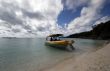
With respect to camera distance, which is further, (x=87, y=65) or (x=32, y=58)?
(x=32, y=58)

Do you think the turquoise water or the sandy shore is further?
the turquoise water

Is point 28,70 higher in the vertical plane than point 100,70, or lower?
lower

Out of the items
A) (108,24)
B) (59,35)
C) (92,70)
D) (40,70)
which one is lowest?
(40,70)

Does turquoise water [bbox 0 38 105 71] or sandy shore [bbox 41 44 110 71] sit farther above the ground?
sandy shore [bbox 41 44 110 71]

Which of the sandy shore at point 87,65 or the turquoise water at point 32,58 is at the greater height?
the sandy shore at point 87,65

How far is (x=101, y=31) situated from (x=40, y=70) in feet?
306

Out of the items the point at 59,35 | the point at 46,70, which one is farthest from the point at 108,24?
the point at 46,70

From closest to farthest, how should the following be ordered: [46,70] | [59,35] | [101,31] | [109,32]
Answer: [46,70] < [59,35] < [109,32] < [101,31]

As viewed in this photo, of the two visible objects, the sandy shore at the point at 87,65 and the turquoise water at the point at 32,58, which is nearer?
the sandy shore at the point at 87,65

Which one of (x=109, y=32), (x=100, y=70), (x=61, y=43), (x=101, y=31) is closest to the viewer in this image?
(x=100, y=70)

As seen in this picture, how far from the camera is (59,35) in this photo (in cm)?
2398

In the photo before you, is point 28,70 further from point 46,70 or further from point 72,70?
point 72,70

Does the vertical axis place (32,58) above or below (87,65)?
below

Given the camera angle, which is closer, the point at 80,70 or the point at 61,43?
the point at 80,70
